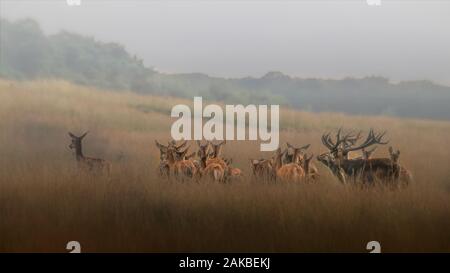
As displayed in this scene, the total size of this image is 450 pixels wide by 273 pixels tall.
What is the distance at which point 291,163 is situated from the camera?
3309mm

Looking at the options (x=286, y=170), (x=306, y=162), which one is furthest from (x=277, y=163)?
(x=306, y=162)

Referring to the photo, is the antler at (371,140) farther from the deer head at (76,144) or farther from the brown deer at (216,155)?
the deer head at (76,144)

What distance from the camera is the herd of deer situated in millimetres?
3303

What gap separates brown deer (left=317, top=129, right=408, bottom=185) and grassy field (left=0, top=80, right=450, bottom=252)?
0.06 metres

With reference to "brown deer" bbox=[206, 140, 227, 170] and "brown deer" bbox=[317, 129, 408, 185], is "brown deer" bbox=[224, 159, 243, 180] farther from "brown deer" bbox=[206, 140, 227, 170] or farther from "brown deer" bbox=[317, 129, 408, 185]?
"brown deer" bbox=[317, 129, 408, 185]

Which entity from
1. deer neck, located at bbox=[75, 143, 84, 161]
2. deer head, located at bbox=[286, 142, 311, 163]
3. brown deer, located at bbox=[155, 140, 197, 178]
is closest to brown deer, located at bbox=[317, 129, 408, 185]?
deer head, located at bbox=[286, 142, 311, 163]

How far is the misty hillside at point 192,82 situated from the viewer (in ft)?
10.9

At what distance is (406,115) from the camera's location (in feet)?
10.9

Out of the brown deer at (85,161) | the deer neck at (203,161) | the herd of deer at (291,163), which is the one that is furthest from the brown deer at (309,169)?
the brown deer at (85,161)
